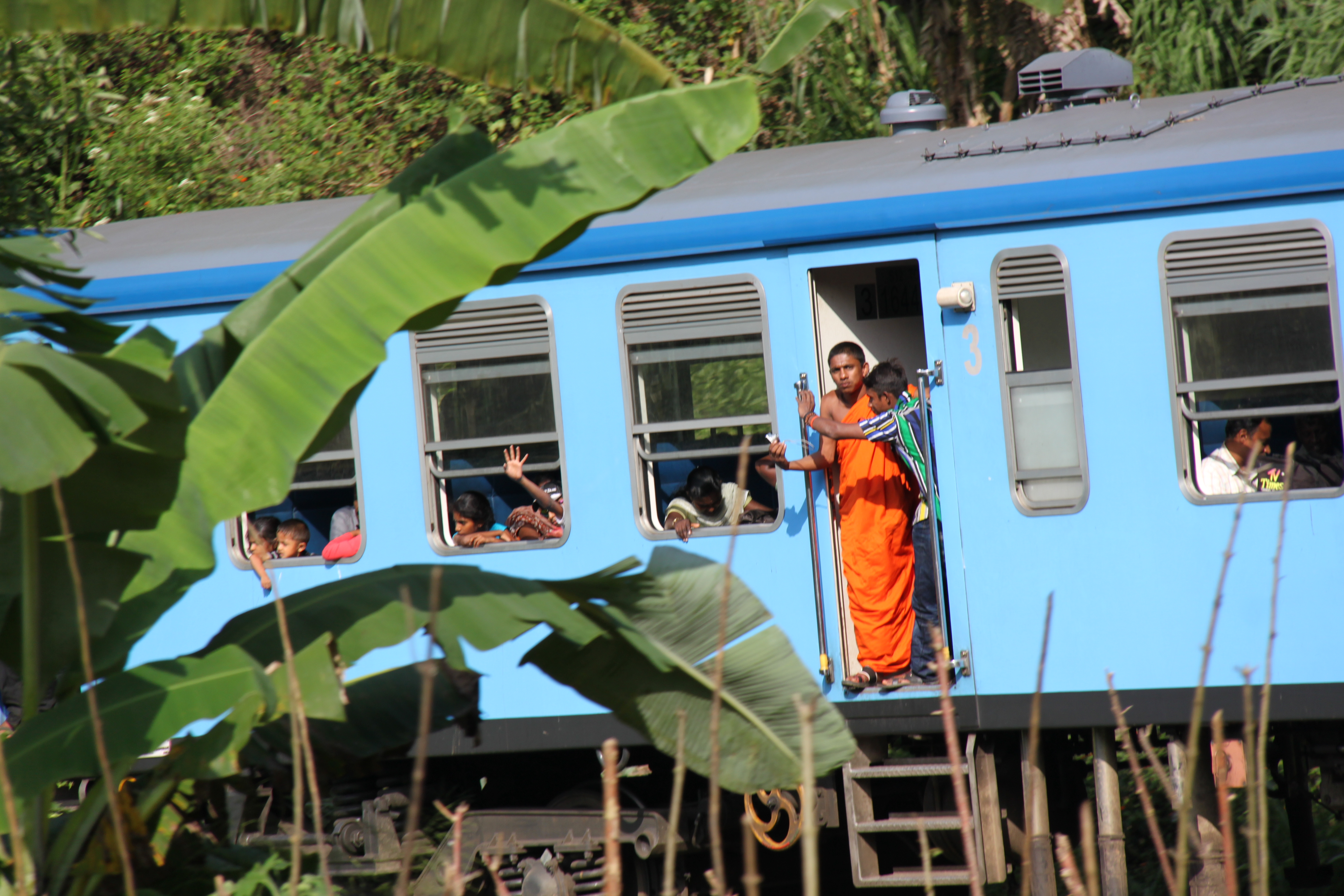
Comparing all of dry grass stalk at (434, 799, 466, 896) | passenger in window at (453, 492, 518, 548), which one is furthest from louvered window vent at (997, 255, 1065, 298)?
dry grass stalk at (434, 799, 466, 896)

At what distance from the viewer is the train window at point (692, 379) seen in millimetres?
6711

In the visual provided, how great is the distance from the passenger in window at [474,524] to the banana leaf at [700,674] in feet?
8.98

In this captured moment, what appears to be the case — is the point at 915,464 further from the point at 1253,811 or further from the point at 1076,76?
the point at 1253,811

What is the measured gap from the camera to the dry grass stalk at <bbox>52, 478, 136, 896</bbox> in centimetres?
288

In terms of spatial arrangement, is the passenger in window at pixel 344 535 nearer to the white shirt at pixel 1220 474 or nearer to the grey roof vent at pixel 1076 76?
the white shirt at pixel 1220 474

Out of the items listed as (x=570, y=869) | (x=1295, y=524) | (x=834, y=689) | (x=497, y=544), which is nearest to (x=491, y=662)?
(x=497, y=544)

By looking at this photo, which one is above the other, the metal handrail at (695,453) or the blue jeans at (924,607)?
the metal handrail at (695,453)

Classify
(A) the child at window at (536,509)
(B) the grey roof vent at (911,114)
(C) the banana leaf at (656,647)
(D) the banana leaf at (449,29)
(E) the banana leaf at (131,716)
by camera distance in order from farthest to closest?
1. (B) the grey roof vent at (911,114)
2. (A) the child at window at (536,509)
3. (D) the banana leaf at (449,29)
4. (C) the banana leaf at (656,647)
5. (E) the banana leaf at (131,716)

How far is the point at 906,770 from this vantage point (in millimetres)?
6445

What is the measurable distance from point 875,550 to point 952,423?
644 mm

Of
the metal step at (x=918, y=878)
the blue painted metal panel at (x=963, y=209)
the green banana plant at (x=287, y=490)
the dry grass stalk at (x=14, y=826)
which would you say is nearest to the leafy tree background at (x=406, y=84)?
the blue painted metal panel at (x=963, y=209)

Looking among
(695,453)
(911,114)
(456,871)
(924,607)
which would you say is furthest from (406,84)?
(456,871)

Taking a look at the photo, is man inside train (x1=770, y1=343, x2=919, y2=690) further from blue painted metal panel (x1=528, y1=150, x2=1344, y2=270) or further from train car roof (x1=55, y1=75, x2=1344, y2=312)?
train car roof (x1=55, y1=75, x2=1344, y2=312)

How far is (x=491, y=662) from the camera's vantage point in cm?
695
